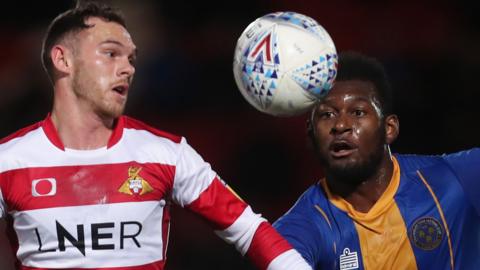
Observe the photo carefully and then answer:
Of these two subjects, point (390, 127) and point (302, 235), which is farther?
point (390, 127)

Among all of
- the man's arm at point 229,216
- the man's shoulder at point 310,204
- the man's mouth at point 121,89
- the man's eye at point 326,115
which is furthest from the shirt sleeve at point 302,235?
the man's mouth at point 121,89

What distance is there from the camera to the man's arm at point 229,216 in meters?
3.86

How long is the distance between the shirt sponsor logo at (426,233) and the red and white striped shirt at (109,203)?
79 cm

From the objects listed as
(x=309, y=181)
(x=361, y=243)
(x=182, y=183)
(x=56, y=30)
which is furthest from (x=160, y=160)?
(x=309, y=181)

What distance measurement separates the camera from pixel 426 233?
14.5 ft

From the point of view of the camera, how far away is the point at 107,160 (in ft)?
13.1

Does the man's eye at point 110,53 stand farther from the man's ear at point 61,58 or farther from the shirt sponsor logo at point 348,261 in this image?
the shirt sponsor logo at point 348,261

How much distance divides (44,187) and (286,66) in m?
1.15

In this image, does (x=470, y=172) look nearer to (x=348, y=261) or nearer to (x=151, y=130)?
(x=348, y=261)

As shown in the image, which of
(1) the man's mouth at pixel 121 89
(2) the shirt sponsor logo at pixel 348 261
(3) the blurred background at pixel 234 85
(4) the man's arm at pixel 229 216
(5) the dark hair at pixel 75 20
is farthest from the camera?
(3) the blurred background at pixel 234 85

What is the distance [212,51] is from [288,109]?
11.2 ft

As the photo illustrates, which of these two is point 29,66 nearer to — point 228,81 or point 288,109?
point 228,81

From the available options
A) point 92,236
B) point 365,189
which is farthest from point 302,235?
point 92,236

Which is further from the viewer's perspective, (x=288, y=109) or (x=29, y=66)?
(x=29, y=66)
